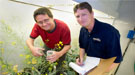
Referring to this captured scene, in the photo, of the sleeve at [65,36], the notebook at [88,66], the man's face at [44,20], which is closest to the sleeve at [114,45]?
the notebook at [88,66]

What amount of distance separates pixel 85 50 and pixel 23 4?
2.33ft

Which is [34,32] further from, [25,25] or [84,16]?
[84,16]

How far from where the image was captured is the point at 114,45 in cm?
53

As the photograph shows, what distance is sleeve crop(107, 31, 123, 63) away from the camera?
52 cm

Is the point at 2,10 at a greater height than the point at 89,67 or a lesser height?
greater

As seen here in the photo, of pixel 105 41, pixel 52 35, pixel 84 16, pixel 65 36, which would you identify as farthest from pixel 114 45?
pixel 52 35

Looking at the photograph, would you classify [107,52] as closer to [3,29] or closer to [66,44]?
[66,44]

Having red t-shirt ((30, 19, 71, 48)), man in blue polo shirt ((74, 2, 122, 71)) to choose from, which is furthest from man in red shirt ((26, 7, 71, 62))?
man in blue polo shirt ((74, 2, 122, 71))

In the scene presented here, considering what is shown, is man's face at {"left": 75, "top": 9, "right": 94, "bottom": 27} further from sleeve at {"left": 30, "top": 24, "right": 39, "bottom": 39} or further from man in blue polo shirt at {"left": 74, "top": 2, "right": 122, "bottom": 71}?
sleeve at {"left": 30, "top": 24, "right": 39, "bottom": 39}

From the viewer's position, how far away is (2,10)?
2.07ft

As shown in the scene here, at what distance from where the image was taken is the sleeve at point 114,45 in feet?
1.71

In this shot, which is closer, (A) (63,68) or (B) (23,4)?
(B) (23,4)

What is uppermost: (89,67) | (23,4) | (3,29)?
(23,4)

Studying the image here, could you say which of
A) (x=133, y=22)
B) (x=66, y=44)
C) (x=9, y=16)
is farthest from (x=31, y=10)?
(x=133, y=22)
